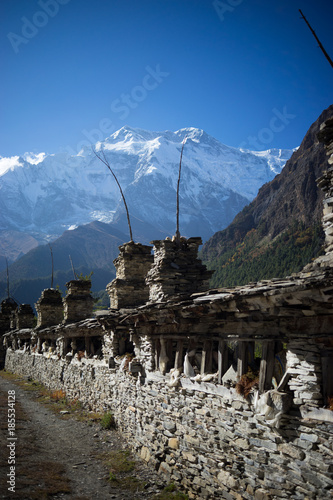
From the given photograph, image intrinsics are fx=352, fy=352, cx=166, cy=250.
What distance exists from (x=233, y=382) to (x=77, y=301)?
15.8 m

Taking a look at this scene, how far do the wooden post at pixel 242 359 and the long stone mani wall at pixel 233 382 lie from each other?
0.02 m

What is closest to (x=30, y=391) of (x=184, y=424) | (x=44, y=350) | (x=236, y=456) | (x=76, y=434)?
(x=44, y=350)

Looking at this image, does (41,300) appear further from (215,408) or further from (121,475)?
(215,408)

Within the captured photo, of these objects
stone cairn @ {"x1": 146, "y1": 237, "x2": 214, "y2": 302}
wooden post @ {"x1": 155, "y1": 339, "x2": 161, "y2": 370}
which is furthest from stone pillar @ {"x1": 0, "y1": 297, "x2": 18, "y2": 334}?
wooden post @ {"x1": 155, "y1": 339, "x2": 161, "y2": 370}

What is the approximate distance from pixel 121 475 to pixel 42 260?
124 m

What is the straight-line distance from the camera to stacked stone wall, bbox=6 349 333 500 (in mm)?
5238

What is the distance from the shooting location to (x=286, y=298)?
5.44 metres

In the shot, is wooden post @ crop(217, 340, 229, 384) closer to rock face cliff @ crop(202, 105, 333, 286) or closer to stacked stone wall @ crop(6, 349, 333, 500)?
stacked stone wall @ crop(6, 349, 333, 500)

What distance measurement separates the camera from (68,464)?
969 centimetres

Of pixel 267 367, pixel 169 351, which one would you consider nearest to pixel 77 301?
pixel 169 351

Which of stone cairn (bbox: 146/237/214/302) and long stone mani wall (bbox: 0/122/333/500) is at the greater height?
stone cairn (bbox: 146/237/214/302)

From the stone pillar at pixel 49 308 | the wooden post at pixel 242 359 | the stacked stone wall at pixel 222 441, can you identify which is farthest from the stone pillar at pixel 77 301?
the wooden post at pixel 242 359

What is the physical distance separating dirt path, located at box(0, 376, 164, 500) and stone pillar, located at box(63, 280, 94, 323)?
7366 mm

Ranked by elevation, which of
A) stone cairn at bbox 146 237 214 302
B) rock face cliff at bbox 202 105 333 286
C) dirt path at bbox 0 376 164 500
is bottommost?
dirt path at bbox 0 376 164 500
